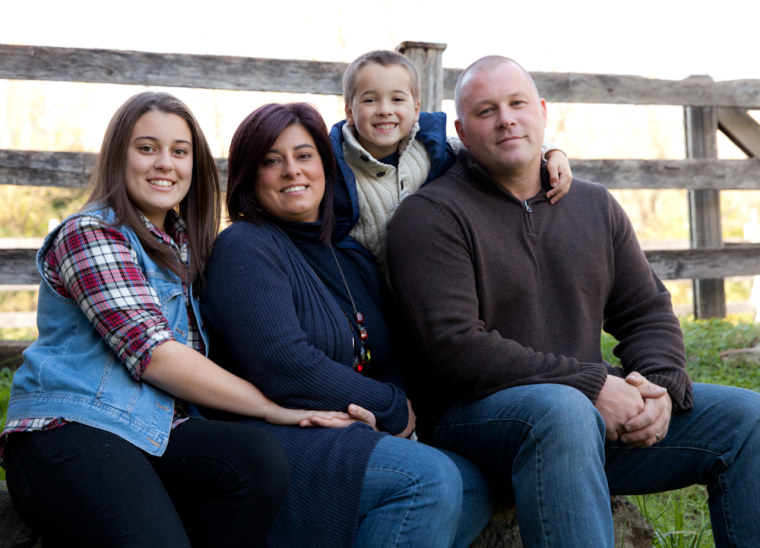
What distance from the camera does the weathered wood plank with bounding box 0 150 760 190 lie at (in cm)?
433

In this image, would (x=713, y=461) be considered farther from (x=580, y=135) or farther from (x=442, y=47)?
(x=580, y=135)

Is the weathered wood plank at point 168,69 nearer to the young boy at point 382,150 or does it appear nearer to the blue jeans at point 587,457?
the young boy at point 382,150

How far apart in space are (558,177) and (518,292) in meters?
0.45

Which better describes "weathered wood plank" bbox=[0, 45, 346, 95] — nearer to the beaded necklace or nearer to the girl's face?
the girl's face

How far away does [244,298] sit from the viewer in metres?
2.12

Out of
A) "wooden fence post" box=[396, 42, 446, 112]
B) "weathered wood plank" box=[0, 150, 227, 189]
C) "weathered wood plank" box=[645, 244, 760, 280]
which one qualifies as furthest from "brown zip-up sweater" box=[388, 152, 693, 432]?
"weathered wood plank" box=[645, 244, 760, 280]

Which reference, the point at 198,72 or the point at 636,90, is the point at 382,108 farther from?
the point at 636,90

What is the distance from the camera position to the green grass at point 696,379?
8.98 ft

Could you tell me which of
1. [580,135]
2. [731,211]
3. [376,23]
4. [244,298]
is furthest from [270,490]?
[731,211]

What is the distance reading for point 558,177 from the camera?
2607 millimetres

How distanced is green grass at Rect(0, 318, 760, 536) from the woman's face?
131 centimetres

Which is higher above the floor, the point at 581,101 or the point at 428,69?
the point at 428,69

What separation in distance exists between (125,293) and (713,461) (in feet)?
5.54

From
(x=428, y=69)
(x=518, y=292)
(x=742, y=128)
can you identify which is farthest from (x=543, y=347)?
(x=742, y=128)
